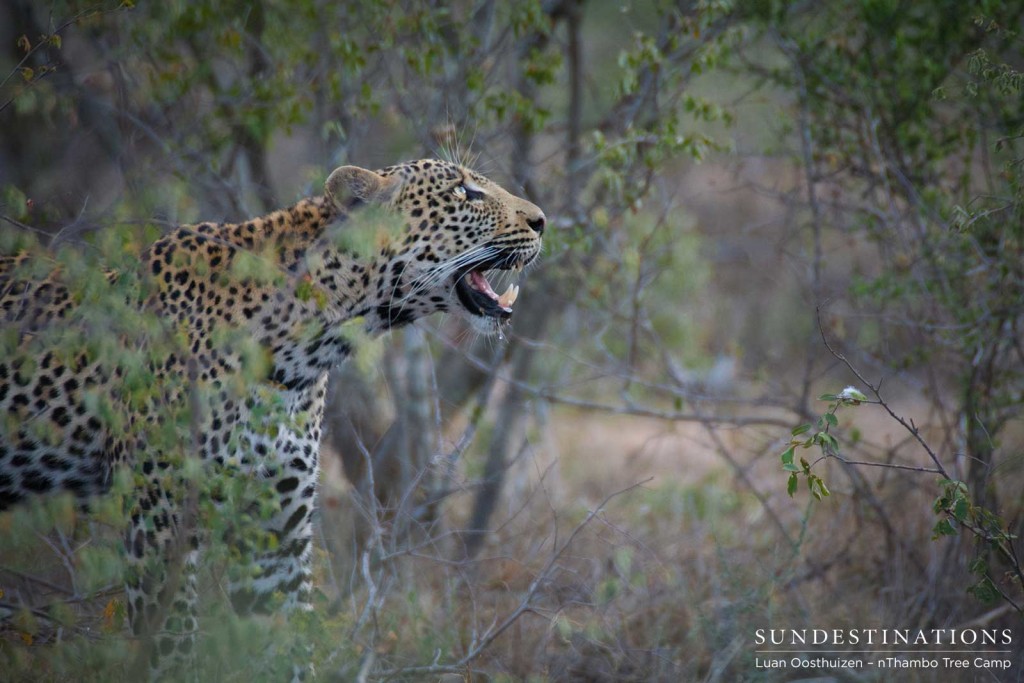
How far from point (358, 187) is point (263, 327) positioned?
2.78 ft

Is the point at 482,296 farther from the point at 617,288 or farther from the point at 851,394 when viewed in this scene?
the point at 617,288

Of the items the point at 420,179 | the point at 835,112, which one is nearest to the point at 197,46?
the point at 420,179

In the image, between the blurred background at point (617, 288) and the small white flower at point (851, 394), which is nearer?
the small white flower at point (851, 394)

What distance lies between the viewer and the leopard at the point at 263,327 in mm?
4828

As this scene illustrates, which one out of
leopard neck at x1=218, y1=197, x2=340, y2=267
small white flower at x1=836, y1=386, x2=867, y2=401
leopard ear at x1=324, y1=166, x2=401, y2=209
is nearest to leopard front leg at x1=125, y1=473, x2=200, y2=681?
leopard neck at x1=218, y1=197, x2=340, y2=267

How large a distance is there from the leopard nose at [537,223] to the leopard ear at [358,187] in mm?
721

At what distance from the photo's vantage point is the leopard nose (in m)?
5.67

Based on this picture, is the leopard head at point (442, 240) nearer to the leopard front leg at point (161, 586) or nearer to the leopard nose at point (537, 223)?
the leopard nose at point (537, 223)

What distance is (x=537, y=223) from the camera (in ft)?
18.7

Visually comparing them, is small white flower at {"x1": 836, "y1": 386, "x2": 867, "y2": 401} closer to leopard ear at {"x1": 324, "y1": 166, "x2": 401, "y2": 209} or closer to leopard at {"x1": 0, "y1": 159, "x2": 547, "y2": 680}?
leopard at {"x1": 0, "y1": 159, "x2": 547, "y2": 680}

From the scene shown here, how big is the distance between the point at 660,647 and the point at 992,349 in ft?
8.82

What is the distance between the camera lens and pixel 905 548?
660cm

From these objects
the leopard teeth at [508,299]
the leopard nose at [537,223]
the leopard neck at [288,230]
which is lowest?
the leopard teeth at [508,299]

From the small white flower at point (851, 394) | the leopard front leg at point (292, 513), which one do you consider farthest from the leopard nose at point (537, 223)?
the small white flower at point (851, 394)
